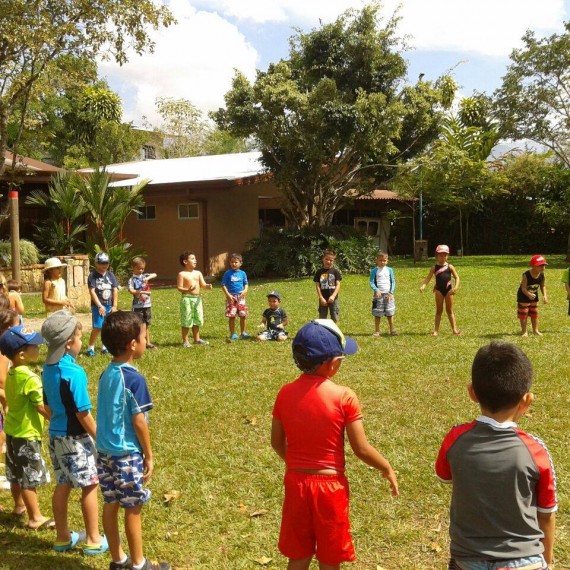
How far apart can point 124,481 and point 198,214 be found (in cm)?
2053

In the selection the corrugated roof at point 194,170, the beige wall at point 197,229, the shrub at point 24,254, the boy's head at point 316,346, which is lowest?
the boy's head at point 316,346

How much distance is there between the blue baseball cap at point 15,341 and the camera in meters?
4.13

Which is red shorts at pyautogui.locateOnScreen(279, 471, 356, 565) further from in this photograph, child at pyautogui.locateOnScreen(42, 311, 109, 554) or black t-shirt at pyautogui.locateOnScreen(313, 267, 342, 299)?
black t-shirt at pyautogui.locateOnScreen(313, 267, 342, 299)

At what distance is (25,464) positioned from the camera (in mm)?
4055

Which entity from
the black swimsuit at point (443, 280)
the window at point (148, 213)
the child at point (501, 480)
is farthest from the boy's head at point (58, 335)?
the window at point (148, 213)

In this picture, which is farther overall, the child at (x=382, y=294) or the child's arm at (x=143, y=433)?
the child at (x=382, y=294)

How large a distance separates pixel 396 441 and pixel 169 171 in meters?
22.5

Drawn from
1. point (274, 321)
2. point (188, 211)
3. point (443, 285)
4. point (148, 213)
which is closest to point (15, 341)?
point (274, 321)

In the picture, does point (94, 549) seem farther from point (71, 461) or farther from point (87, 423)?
point (87, 423)

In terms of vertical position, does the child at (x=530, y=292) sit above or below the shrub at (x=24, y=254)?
below

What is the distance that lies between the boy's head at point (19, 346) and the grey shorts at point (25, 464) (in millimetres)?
509

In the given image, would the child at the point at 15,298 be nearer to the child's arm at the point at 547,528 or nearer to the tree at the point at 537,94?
the child's arm at the point at 547,528

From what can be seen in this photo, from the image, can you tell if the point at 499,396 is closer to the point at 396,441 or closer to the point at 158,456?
the point at 396,441

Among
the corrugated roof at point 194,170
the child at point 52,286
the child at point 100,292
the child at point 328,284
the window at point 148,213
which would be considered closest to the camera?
the child at point 52,286
